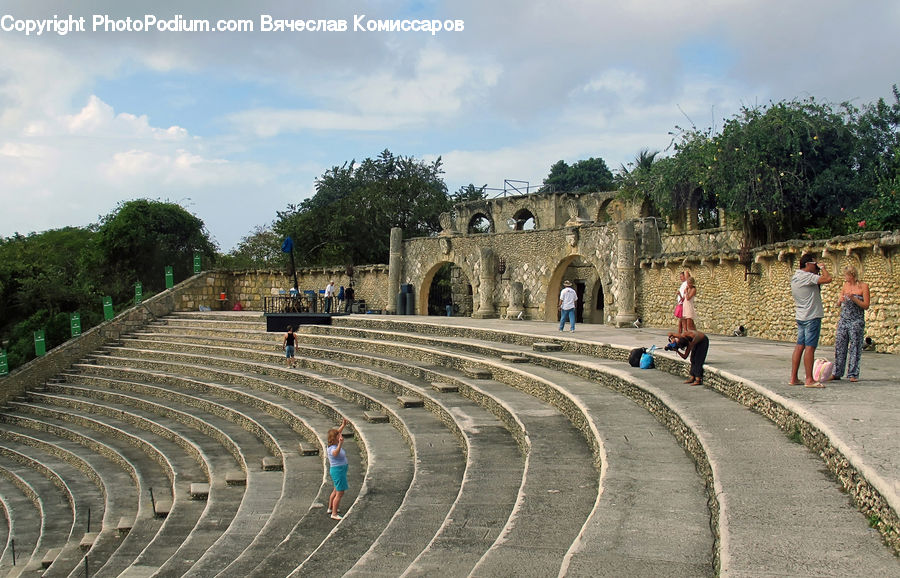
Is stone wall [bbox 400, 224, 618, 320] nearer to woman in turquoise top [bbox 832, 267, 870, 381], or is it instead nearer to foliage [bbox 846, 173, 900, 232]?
foliage [bbox 846, 173, 900, 232]

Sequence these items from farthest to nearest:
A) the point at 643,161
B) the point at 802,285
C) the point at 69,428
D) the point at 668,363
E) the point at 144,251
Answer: the point at 643,161
the point at 144,251
the point at 69,428
the point at 668,363
the point at 802,285

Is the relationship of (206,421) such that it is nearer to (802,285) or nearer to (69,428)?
(69,428)

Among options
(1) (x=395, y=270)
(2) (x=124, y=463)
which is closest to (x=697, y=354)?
(2) (x=124, y=463)

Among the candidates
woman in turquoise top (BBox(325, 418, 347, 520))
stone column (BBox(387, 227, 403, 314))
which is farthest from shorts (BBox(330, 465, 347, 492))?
stone column (BBox(387, 227, 403, 314))

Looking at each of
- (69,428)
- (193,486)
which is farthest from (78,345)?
(193,486)

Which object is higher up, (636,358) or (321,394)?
(636,358)

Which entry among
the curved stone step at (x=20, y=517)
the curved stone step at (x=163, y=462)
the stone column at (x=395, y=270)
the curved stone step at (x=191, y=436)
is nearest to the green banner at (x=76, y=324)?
the curved stone step at (x=191, y=436)

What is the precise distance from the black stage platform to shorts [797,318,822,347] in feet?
49.6

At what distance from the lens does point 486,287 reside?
72.9ft

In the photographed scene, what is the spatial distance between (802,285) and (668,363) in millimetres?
2599

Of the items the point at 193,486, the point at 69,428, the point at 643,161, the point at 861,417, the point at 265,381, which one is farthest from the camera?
the point at 643,161

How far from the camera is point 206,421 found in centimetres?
1461

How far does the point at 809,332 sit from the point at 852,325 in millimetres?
642

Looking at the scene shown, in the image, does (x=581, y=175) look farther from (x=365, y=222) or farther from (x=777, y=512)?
(x=777, y=512)
